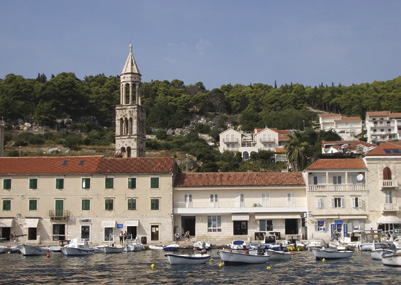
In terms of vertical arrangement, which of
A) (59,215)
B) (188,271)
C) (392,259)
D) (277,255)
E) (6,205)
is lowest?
(188,271)

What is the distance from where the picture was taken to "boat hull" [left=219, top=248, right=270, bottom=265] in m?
38.7

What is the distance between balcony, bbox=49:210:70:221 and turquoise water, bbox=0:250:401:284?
10.4m

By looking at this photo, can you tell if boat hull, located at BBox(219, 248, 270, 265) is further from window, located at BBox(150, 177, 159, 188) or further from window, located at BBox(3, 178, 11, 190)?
window, located at BBox(3, 178, 11, 190)

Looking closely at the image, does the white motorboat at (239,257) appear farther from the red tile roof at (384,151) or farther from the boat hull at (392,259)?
the red tile roof at (384,151)

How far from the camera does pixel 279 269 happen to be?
37.1 meters

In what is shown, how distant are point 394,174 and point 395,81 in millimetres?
127635

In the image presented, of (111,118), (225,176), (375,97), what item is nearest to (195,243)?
(225,176)

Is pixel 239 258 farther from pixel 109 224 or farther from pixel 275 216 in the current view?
pixel 109 224

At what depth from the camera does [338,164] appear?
182 feet

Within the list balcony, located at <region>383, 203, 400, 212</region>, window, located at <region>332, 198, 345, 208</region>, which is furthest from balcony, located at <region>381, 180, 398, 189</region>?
window, located at <region>332, 198, 345, 208</region>

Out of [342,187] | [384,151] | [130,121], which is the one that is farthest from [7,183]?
[384,151]

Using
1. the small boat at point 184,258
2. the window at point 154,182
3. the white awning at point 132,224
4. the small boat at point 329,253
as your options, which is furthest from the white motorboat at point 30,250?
the small boat at point 329,253

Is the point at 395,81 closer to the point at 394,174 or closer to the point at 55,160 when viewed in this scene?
the point at 394,174

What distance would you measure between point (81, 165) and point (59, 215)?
18.3ft
